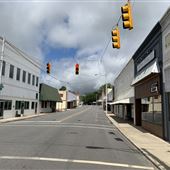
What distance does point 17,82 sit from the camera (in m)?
37.8

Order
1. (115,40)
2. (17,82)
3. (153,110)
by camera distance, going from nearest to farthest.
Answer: (115,40), (153,110), (17,82)

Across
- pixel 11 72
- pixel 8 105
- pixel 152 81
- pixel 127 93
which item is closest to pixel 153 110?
pixel 152 81

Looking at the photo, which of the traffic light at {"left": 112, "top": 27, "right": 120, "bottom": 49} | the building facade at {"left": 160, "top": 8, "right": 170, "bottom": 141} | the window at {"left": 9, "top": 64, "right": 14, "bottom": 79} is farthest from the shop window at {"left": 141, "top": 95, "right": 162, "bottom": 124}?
the window at {"left": 9, "top": 64, "right": 14, "bottom": 79}

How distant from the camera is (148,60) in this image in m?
19.2

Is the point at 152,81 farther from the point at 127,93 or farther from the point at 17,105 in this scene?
the point at 17,105

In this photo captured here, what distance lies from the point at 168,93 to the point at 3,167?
10.8m

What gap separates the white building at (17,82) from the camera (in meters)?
32.5

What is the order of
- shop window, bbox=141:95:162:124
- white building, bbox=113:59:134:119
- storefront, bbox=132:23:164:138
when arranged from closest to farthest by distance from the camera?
storefront, bbox=132:23:164:138, shop window, bbox=141:95:162:124, white building, bbox=113:59:134:119

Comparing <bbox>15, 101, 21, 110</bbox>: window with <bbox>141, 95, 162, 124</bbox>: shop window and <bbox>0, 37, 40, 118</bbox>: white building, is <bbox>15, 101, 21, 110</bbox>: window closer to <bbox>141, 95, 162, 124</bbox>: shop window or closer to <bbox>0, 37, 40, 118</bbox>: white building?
<bbox>0, 37, 40, 118</bbox>: white building

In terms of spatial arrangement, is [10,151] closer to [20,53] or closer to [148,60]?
[148,60]

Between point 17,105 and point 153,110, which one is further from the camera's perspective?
point 17,105

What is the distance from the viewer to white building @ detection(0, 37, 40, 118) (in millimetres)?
32469

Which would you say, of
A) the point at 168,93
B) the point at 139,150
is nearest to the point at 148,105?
the point at 168,93

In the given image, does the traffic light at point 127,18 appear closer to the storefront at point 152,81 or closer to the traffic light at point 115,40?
the traffic light at point 115,40
